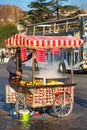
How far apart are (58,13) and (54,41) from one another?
181 feet

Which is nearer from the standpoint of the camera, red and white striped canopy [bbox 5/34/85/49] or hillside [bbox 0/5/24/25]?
red and white striped canopy [bbox 5/34/85/49]

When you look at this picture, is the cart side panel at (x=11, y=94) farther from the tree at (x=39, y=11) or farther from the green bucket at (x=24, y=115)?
the tree at (x=39, y=11)

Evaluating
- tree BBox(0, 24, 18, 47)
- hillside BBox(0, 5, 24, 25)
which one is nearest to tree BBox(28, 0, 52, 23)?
tree BBox(0, 24, 18, 47)

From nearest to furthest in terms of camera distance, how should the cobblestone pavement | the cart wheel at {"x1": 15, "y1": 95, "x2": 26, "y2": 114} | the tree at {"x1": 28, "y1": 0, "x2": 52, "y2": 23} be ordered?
the cobblestone pavement, the cart wheel at {"x1": 15, "y1": 95, "x2": 26, "y2": 114}, the tree at {"x1": 28, "y1": 0, "x2": 52, "y2": 23}

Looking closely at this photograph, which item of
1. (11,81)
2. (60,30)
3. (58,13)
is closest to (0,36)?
(58,13)

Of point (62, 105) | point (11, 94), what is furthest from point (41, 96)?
point (11, 94)

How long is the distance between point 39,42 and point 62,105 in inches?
70.5

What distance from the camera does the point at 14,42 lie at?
1145cm

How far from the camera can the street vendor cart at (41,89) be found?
1129cm

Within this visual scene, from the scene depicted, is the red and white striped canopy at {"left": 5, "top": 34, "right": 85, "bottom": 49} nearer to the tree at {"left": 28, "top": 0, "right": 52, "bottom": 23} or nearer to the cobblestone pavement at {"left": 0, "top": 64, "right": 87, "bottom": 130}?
the cobblestone pavement at {"left": 0, "top": 64, "right": 87, "bottom": 130}

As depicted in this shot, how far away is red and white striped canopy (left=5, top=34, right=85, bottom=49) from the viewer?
11.2m

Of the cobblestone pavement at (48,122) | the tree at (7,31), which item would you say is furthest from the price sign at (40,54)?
the tree at (7,31)

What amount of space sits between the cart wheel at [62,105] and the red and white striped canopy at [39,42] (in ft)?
4.38

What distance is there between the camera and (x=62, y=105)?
38.5 ft
